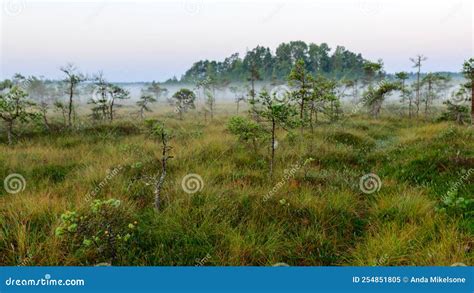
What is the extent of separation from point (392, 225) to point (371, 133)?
13276 mm

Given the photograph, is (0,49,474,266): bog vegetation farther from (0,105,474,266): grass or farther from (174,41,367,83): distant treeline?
(174,41,367,83): distant treeline

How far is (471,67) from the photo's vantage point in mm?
18688

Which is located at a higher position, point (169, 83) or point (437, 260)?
point (169, 83)

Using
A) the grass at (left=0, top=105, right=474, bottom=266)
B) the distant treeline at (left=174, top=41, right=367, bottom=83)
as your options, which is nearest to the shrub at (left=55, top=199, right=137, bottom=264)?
the grass at (left=0, top=105, right=474, bottom=266)

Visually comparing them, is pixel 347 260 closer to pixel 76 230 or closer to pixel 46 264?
pixel 76 230

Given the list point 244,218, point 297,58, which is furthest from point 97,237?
point 297,58

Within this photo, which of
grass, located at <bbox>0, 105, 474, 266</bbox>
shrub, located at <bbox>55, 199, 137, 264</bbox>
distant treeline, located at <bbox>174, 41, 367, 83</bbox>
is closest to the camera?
shrub, located at <bbox>55, 199, 137, 264</bbox>

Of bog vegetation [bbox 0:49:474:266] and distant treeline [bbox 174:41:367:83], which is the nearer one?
bog vegetation [bbox 0:49:474:266]

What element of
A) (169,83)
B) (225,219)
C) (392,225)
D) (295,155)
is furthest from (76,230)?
(169,83)

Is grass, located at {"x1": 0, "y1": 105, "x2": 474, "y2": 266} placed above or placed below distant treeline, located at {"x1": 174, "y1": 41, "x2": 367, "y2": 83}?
below

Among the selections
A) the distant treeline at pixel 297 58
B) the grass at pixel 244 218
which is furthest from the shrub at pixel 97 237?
the distant treeline at pixel 297 58

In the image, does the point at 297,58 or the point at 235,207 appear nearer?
the point at 235,207

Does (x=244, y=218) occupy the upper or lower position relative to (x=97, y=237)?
lower

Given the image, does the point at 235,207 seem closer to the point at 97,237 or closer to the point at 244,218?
the point at 244,218
